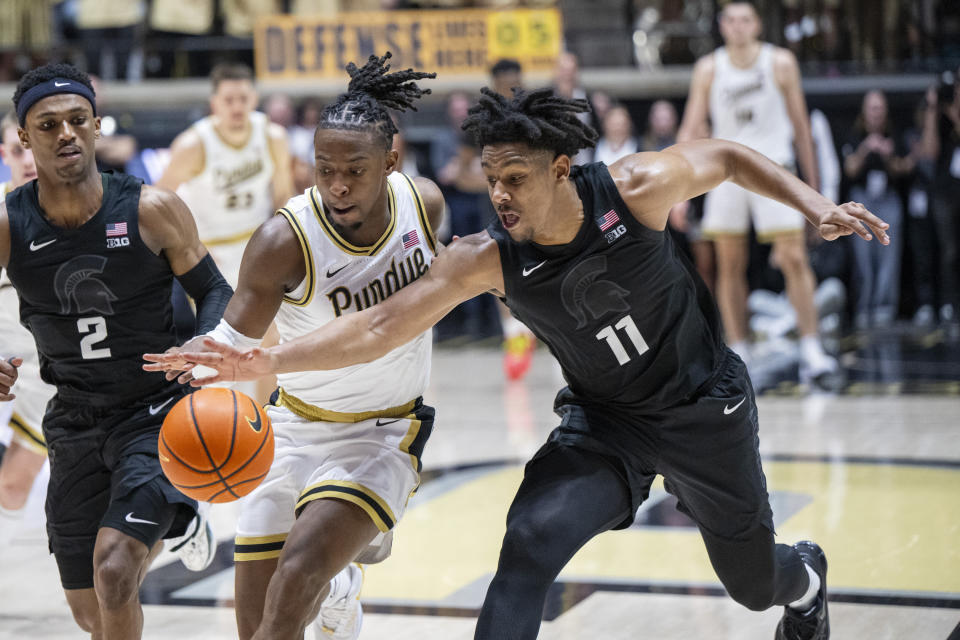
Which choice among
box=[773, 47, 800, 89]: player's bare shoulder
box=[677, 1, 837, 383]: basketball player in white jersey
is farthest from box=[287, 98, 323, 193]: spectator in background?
box=[773, 47, 800, 89]: player's bare shoulder

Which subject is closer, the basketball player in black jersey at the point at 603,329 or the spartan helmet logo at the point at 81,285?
the basketball player in black jersey at the point at 603,329

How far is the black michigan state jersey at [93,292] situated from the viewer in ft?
13.2

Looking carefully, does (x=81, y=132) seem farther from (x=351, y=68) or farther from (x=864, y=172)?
(x=864, y=172)

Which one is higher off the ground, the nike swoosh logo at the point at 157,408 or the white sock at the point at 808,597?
the nike swoosh logo at the point at 157,408

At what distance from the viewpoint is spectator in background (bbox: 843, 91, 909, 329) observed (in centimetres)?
1173

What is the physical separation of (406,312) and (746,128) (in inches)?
234

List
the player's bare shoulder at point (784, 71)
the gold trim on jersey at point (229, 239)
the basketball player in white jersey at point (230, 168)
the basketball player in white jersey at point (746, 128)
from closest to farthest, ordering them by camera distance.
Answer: the basketball player in white jersey at point (230, 168) → the gold trim on jersey at point (229, 239) → the basketball player in white jersey at point (746, 128) → the player's bare shoulder at point (784, 71)

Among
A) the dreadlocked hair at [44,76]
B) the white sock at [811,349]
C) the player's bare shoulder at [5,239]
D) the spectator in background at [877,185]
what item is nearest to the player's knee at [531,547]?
the player's bare shoulder at [5,239]

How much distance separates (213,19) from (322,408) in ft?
37.9

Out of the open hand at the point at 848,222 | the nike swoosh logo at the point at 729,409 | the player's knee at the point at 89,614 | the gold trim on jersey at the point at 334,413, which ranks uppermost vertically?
the open hand at the point at 848,222

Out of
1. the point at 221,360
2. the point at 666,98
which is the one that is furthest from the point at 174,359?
the point at 666,98

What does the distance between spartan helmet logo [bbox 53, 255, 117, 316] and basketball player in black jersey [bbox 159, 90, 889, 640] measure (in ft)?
2.73

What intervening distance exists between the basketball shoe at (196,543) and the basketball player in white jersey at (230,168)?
3.76m

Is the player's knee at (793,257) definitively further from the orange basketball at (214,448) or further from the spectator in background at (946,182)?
the orange basketball at (214,448)
